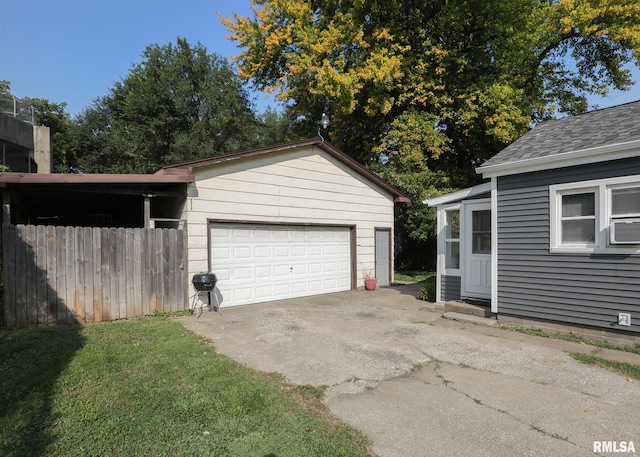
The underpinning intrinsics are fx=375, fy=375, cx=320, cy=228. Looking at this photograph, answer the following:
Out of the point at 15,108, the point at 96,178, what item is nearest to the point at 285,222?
the point at 96,178

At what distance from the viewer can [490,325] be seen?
24.8 ft

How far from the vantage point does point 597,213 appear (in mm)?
6434

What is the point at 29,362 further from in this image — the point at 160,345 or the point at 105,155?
the point at 105,155

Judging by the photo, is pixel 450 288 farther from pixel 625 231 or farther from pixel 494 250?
pixel 625 231

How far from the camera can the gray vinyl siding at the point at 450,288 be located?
9453 millimetres

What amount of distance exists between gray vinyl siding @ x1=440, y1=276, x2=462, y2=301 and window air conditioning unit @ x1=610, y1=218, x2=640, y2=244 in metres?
3.75

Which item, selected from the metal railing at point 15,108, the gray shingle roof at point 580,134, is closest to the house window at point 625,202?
the gray shingle roof at point 580,134

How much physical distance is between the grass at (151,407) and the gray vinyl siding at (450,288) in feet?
20.4

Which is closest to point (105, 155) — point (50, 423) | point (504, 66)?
point (504, 66)

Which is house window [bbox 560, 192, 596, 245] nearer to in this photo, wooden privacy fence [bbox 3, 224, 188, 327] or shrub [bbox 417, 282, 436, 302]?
shrub [bbox 417, 282, 436, 302]

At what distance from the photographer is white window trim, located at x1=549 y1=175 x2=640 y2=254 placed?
615 cm

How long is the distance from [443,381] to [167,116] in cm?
2808

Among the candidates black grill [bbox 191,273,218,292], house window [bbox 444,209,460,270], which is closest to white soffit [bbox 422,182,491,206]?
house window [bbox 444,209,460,270]

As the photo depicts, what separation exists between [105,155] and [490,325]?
29.5 m
